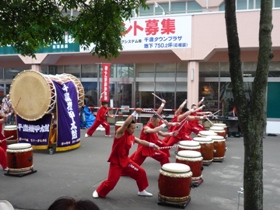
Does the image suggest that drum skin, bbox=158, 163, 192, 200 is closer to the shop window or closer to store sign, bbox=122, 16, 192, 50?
store sign, bbox=122, 16, 192, 50

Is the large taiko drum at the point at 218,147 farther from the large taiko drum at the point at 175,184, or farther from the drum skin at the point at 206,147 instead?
the large taiko drum at the point at 175,184

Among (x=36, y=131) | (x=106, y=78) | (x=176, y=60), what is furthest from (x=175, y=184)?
(x=176, y=60)

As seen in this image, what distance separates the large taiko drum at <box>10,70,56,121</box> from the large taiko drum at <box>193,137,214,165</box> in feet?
14.8

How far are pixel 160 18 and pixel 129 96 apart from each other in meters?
4.53

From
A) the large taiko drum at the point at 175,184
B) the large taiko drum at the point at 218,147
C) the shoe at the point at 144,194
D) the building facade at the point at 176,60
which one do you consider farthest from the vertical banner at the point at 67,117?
the large taiko drum at the point at 175,184

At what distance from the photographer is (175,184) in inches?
211

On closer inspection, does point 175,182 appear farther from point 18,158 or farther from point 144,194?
point 18,158

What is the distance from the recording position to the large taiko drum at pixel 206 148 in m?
8.16

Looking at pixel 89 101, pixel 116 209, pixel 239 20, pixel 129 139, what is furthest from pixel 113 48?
pixel 89 101

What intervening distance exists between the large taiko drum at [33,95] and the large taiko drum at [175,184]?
5333 mm

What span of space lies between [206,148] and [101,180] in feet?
9.42

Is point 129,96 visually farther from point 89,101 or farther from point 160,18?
point 160,18

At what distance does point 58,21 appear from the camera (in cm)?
618

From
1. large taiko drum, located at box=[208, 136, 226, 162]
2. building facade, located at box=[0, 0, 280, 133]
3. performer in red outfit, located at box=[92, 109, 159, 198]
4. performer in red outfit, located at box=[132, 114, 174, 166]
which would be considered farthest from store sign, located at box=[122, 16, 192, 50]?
performer in red outfit, located at box=[92, 109, 159, 198]
